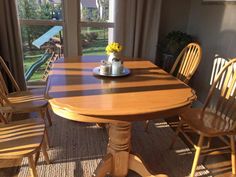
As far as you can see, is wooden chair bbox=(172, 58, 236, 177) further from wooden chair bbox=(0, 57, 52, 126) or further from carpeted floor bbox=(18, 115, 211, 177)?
wooden chair bbox=(0, 57, 52, 126)

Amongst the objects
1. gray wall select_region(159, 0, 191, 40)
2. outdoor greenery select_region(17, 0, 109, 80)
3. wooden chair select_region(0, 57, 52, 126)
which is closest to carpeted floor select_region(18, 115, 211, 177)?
wooden chair select_region(0, 57, 52, 126)

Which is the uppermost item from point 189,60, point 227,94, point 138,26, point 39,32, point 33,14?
point 33,14

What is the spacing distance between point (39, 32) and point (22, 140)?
205 cm

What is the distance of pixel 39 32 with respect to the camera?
3084 mm

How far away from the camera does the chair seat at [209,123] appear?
1621mm

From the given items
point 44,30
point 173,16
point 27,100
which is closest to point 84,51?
point 44,30

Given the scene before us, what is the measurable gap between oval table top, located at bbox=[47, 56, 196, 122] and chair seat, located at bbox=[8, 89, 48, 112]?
327 millimetres

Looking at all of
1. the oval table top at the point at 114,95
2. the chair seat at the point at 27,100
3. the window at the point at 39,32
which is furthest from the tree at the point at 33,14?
the oval table top at the point at 114,95

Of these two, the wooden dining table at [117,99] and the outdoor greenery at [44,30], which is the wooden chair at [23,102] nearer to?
the wooden dining table at [117,99]

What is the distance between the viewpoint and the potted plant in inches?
116

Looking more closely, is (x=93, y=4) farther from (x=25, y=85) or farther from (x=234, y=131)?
(x=234, y=131)

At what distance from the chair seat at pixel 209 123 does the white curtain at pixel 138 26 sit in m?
1.45

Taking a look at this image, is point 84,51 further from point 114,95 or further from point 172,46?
point 114,95

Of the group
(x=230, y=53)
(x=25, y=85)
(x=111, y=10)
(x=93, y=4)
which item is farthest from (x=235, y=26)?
(x=25, y=85)
